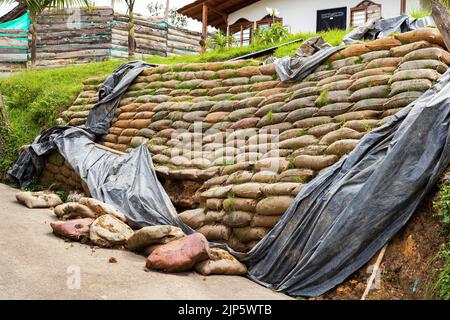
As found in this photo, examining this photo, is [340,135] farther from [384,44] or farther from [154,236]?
[154,236]

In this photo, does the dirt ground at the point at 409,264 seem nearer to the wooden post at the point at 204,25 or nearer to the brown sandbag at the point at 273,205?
the brown sandbag at the point at 273,205

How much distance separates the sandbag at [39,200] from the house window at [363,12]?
321 inches

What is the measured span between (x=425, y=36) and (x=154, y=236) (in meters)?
3.10

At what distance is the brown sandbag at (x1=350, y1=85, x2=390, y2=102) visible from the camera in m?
4.52

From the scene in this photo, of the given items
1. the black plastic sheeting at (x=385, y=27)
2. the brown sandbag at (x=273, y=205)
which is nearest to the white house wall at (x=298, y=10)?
the black plastic sheeting at (x=385, y=27)

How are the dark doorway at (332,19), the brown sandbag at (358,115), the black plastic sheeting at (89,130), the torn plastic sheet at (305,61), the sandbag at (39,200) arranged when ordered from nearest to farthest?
the brown sandbag at (358,115) < the torn plastic sheet at (305,61) < the sandbag at (39,200) < the black plastic sheeting at (89,130) < the dark doorway at (332,19)

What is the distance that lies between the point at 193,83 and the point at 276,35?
3704 mm

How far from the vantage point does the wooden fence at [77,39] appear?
13.2 meters

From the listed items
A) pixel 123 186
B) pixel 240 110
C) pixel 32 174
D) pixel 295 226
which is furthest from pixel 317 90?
pixel 32 174

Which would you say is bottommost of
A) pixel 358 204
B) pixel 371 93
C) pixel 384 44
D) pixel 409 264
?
pixel 409 264

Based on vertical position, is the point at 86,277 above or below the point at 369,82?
below

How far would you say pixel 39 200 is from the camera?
19.7 feet

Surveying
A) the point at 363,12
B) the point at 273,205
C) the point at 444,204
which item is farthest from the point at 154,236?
the point at 363,12

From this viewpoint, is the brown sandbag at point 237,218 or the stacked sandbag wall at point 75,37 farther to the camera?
the stacked sandbag wall at point 75,37
